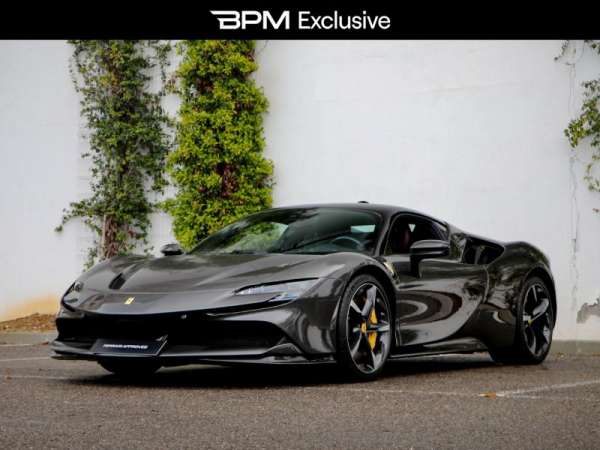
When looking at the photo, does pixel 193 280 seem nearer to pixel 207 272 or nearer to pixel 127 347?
pixel 207 272

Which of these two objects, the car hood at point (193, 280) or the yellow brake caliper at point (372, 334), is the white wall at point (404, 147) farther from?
the car hood at point (193, 280)

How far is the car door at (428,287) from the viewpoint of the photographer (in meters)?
7.56

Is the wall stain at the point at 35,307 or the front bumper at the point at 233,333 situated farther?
the wall stain at the point at 35,307

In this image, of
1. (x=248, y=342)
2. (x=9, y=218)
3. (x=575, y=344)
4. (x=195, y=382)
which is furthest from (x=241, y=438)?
(x=9, y=218)

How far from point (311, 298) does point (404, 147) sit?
675 cm

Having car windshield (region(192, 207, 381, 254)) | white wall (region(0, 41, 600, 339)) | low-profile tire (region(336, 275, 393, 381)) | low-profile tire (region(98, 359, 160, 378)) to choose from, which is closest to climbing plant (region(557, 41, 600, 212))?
white wall (region(0, 41, 600, 339))

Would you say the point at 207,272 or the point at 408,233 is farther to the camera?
the point at 408,233

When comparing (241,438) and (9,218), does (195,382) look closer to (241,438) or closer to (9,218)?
(241,438)

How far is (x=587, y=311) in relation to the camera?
38.1ft

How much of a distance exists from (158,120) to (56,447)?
36.4ft

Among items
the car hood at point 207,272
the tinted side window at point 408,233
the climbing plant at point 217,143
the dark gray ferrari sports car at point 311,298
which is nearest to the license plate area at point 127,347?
the dark gray ferrari sports car at point 311,298

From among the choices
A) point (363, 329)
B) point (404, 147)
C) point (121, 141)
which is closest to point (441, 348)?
point (363, 329)

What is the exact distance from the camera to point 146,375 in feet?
24.7

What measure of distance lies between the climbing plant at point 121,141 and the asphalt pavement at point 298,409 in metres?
7.20
